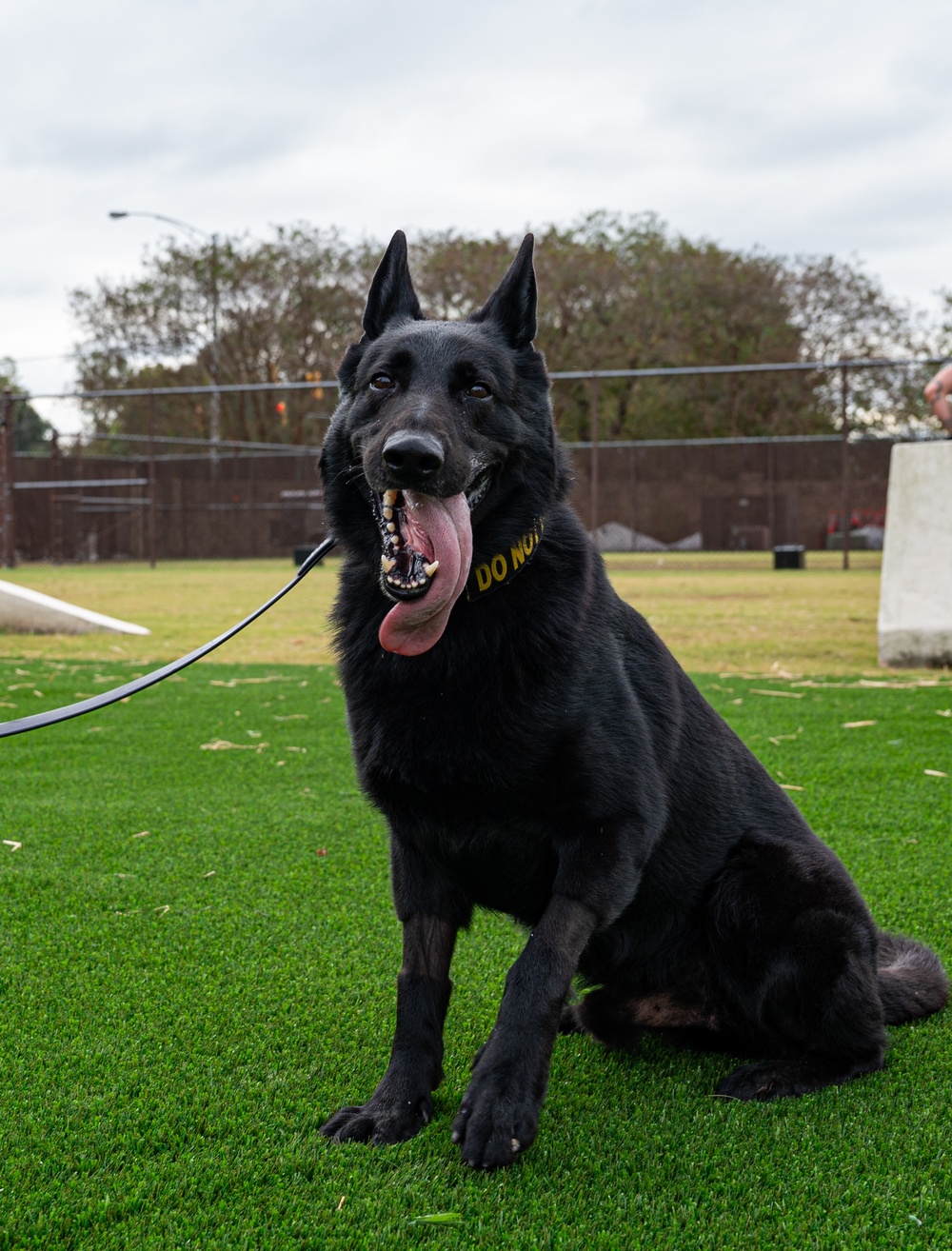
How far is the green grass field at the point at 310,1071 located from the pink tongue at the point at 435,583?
2.63 feet

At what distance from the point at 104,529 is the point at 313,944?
22.7 meters

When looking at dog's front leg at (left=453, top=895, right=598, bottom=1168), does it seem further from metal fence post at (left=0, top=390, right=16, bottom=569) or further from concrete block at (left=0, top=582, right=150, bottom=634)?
metal fence post at (left=0, top=390, right=16, bottom=569)

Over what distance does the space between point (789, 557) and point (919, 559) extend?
11.2 meters

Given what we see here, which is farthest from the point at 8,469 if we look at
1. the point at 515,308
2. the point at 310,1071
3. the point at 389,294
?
the point at 310,1071

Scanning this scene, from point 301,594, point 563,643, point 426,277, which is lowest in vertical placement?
point 301,594

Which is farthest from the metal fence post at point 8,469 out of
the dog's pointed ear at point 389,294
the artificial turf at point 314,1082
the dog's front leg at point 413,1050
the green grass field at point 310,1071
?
the dog's front leg at point 413,1050

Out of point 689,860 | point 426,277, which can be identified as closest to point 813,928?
point 689,860

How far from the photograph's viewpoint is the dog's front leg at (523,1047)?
1.75 m

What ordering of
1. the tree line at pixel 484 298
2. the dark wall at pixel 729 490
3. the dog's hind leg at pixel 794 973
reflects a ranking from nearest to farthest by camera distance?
the dog's hind leg at pixel 794 973 → the dark wall at pixel 729 490 → the tree line at pixel 484 298

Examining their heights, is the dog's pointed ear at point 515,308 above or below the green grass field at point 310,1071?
above

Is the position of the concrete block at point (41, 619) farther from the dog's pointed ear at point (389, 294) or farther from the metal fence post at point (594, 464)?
the metal fence post at point (594, 464)

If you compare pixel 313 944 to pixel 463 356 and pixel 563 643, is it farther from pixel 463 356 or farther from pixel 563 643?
pixel 463 356

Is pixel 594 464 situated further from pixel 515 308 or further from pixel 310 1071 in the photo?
pixel 310 1071

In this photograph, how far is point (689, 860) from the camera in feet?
7.09
